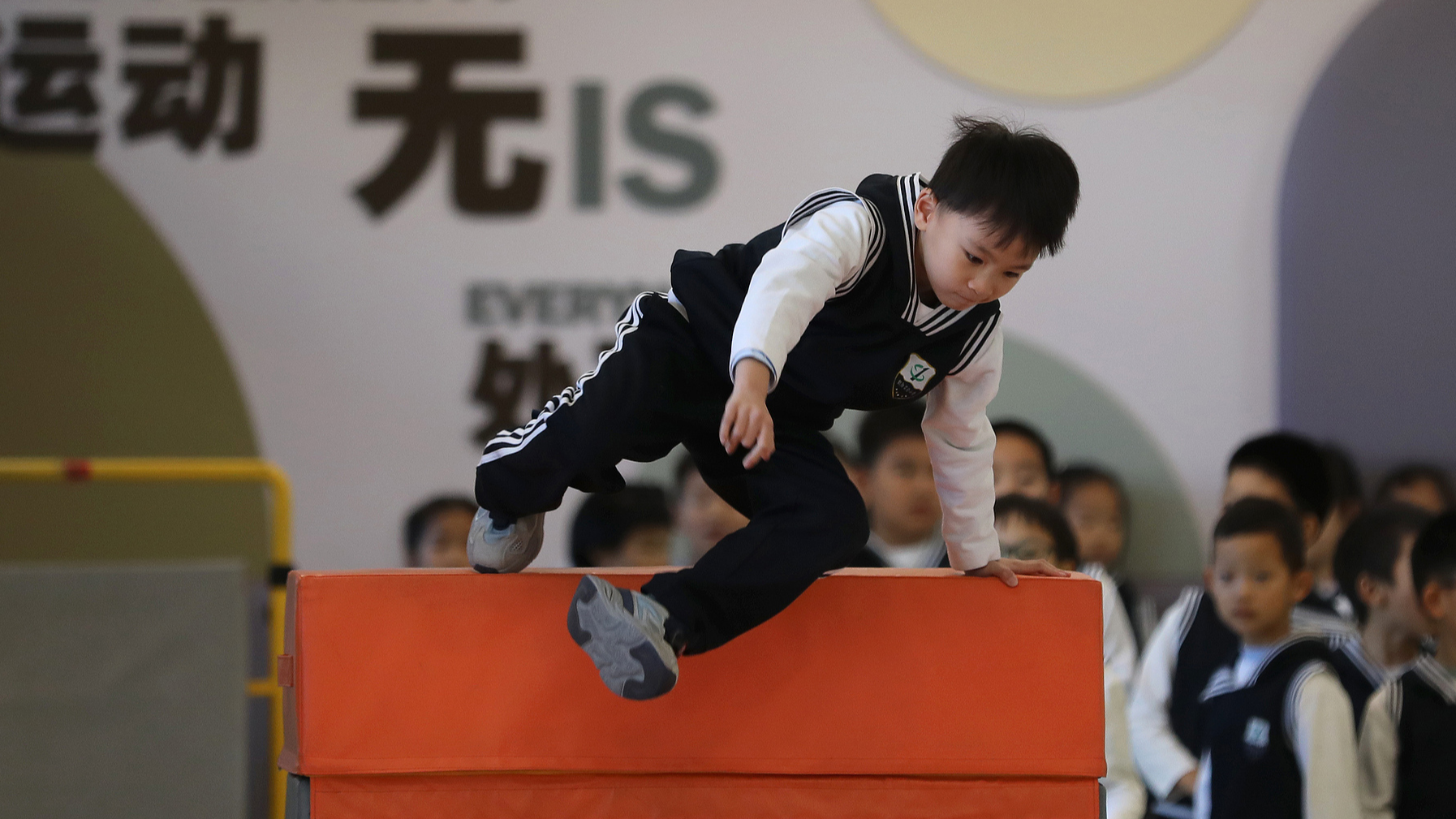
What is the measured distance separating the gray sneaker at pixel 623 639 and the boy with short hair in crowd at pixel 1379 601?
5.59 ft

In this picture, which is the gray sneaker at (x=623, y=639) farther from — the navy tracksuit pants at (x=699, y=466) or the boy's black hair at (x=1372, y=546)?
the boy's black hair at (x=1372, y=546)

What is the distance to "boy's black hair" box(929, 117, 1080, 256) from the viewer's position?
54.1 inches

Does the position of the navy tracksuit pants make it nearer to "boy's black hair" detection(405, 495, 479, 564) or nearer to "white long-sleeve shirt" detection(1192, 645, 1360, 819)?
"white long-sleeve shirt" detection(1192, 645, 1360, 819)

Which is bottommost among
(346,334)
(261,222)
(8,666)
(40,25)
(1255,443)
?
(8,666)

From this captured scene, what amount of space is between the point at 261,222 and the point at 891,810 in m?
2.61

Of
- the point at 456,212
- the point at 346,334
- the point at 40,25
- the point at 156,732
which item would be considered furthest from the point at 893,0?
the point at 156,732

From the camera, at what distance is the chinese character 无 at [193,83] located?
11.3ft

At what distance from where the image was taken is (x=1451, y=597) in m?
2.29

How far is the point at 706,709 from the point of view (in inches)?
61.1

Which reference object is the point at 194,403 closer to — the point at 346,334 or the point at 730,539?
the point at 346,334

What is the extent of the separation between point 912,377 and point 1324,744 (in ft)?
3.66

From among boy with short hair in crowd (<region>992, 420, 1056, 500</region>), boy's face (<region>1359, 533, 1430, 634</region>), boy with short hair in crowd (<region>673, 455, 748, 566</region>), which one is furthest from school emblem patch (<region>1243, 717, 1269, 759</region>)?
boy with short hair in crowd (<region>673, 455, 748, 566</region>)

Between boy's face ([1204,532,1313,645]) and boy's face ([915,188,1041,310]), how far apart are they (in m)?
1.12

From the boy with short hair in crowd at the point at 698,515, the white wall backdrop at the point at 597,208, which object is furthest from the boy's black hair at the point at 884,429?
the white wall backdrop at the point at 597,208
